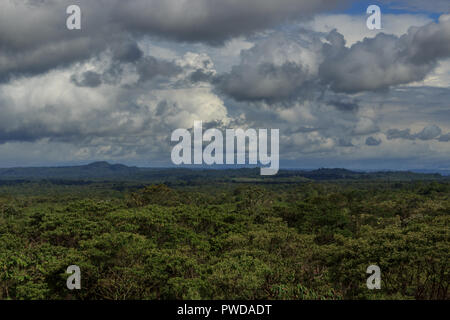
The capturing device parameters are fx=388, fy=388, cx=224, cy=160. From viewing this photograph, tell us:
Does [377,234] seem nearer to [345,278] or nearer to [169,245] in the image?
[345,278]

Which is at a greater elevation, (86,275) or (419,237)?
(419,237)

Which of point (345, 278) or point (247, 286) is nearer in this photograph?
point (247, 286)

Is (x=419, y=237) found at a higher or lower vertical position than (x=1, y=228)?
higher

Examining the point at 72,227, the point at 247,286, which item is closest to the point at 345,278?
the point at 247,286

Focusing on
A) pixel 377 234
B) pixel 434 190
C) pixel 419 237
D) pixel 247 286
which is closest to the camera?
pixel 247 286
